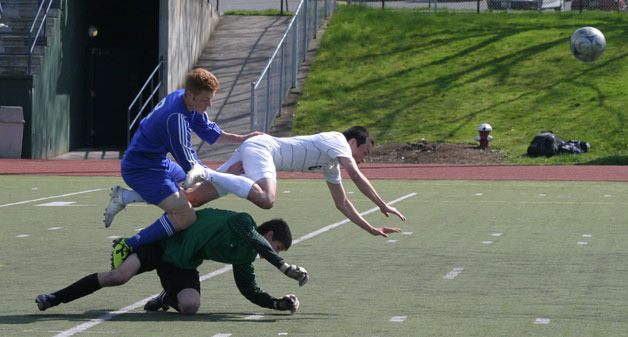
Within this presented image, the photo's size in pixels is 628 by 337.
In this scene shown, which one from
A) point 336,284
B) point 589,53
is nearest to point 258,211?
point 336,284

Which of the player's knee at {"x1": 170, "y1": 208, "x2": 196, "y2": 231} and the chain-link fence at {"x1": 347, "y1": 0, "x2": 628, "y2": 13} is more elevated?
the player's knee at {"x1": 170, "y1": 208, "x2": 196, "y2": 231}

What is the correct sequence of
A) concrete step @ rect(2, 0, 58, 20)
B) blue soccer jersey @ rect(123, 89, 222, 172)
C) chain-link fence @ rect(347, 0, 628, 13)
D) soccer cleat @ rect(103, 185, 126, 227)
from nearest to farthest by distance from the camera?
1. blue soccer jersey @ rect(123, 89, 222, 172)
2. soccer cleat @ rect(103, 185, 126, 227)
3. concrete step @ rect(2, 0, 58, 20)
4. chain-link fence @ rect(347, 0, 628, 13)

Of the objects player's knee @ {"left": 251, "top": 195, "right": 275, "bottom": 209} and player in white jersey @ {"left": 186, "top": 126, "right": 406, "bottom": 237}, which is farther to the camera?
→ player in white jersey @ {"left": 186, "top": 126, "right": 406, "bottom": 237}

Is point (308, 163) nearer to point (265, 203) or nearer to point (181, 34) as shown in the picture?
point (265, 203)

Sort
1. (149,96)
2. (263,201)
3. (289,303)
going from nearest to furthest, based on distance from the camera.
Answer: (289,303) → (263,201) → (149,96)

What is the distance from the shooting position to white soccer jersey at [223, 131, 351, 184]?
36.7 feet

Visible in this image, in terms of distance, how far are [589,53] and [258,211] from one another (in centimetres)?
1598

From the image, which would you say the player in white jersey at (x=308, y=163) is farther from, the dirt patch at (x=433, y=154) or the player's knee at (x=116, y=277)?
the dirt patch at (x=433, y=154)

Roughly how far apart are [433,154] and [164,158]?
21.8 m

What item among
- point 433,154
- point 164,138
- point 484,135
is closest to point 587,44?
point 484,135

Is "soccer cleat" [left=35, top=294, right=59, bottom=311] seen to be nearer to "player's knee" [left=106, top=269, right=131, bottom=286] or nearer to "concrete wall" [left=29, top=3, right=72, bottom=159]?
"player's knee" [left=106, top=269, right=131, bottom=286]

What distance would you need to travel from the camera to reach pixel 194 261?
10039 millimetres

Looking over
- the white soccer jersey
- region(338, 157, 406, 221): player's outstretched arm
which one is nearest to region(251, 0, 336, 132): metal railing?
the white soccer jersey

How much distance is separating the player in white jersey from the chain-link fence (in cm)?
3521
